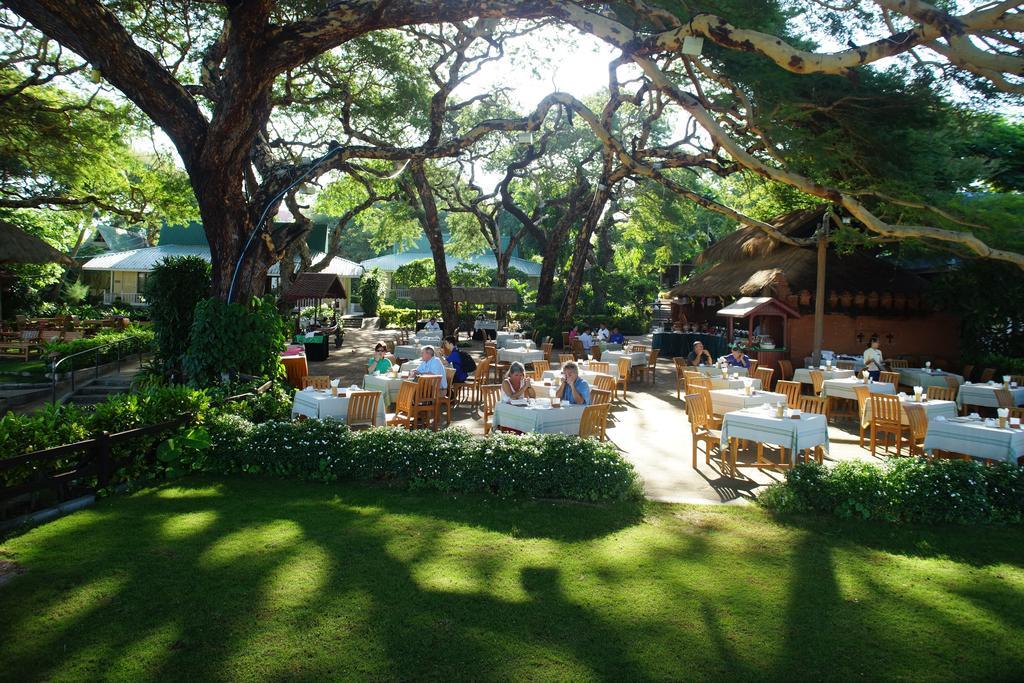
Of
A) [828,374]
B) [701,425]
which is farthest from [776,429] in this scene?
[828,374]

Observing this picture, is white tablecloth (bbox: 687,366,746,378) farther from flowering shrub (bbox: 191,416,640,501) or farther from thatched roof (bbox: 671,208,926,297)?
flowering shrub (bbox: 191,416,640,501)

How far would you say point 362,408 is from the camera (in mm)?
9438

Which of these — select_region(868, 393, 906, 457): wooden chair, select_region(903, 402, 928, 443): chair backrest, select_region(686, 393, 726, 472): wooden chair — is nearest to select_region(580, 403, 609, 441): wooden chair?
select_region(686, 393, 726, 472): wooden chair

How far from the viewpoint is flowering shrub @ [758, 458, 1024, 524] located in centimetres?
664

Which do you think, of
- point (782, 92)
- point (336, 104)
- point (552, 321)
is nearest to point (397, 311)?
point (552, 321)

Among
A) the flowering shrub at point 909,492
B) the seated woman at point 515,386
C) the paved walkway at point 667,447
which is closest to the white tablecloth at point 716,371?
the paved walkway at point 667,447

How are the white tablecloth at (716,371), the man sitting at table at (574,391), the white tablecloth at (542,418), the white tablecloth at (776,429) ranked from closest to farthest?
the white tablecloth at (776,429), the white tablecloth at (542,418), the man sitting at table at (574,391), the white tablecloth at (716,371)

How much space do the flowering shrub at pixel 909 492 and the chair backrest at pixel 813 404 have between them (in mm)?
2271

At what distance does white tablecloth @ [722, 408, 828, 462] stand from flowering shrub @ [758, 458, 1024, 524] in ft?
3.53

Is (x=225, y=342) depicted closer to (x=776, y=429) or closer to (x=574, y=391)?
(x=574, y=391)

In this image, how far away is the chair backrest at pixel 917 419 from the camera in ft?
30.3

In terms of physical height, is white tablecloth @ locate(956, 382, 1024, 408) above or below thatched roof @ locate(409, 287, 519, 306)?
below

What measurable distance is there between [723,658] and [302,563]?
3149 mm

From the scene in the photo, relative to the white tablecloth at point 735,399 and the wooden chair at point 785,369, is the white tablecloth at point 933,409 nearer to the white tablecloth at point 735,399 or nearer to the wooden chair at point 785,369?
the white tablecloth at point 735,399
